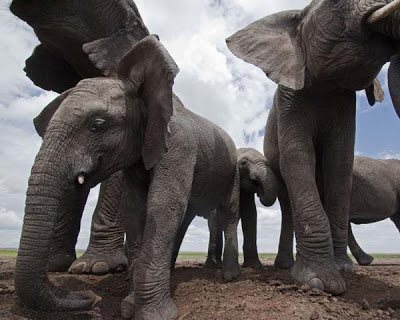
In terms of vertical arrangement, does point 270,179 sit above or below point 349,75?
below

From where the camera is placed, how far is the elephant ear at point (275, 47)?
3.72 m

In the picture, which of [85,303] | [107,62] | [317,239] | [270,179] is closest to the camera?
[85,303]

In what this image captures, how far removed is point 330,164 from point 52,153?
2.51m

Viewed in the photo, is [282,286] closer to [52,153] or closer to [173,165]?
[173,165]

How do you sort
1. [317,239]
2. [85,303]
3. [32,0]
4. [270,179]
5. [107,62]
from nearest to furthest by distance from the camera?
1. [85,303]
2. [107,62]
3. [317,239]
4. [32,0]
5. [270,179]

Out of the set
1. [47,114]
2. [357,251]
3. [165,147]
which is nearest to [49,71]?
[47,114]

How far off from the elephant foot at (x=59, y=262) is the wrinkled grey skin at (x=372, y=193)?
4.21 meters

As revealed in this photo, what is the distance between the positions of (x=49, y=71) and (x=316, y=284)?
353 centimetres

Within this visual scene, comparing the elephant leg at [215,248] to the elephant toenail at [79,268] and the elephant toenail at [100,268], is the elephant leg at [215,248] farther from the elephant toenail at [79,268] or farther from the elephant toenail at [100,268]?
the elephant toenail at [79,268]

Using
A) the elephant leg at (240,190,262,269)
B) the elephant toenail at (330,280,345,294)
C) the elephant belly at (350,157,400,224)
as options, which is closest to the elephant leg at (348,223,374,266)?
the elephant belly at (350,157,400,224)

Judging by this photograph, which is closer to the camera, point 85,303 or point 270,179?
point 85,303

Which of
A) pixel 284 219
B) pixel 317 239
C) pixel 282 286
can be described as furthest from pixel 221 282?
pixel 284 219

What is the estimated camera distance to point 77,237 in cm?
488

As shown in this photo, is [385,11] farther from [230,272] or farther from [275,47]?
[230,272]
